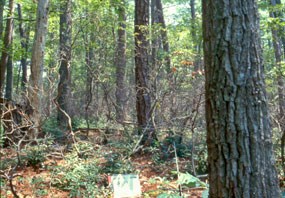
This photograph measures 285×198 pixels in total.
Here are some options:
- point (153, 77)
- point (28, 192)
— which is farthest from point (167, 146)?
point (28, 192)

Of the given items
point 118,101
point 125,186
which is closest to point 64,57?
point 118,101

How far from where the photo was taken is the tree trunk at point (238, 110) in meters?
2.40

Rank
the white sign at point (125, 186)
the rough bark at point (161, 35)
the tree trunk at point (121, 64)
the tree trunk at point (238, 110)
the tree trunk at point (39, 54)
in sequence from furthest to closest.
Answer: the tree trunk at point (121, 64) → the rough bark at point (161, 35) → the tree trunk at point (39, 54) → the white sign at point (125, 186) → the tree trunk at point (238, 110)

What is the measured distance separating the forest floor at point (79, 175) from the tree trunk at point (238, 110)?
180 cm

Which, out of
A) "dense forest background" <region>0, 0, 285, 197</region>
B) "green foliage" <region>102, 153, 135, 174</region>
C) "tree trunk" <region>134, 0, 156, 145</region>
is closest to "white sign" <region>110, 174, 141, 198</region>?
"dense forest background" <region>0, 0, 285, 197</region>

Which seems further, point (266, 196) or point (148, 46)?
point (148, 46)

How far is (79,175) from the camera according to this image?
520 cm

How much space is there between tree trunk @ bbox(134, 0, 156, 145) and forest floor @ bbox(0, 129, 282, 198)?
121 centimetres

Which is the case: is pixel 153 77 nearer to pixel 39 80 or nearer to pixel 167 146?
Answer: pixel 167 146

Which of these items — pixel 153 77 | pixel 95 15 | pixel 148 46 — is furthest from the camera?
pixel 95 15

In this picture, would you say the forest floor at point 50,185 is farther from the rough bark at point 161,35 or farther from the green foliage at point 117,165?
the rough bark at point 161,35

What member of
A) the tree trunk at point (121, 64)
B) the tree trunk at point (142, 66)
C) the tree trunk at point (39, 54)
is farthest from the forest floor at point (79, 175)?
the tree trunk at point (121, 64)

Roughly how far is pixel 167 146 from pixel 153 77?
1679 millimetres

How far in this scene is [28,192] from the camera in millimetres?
5109
